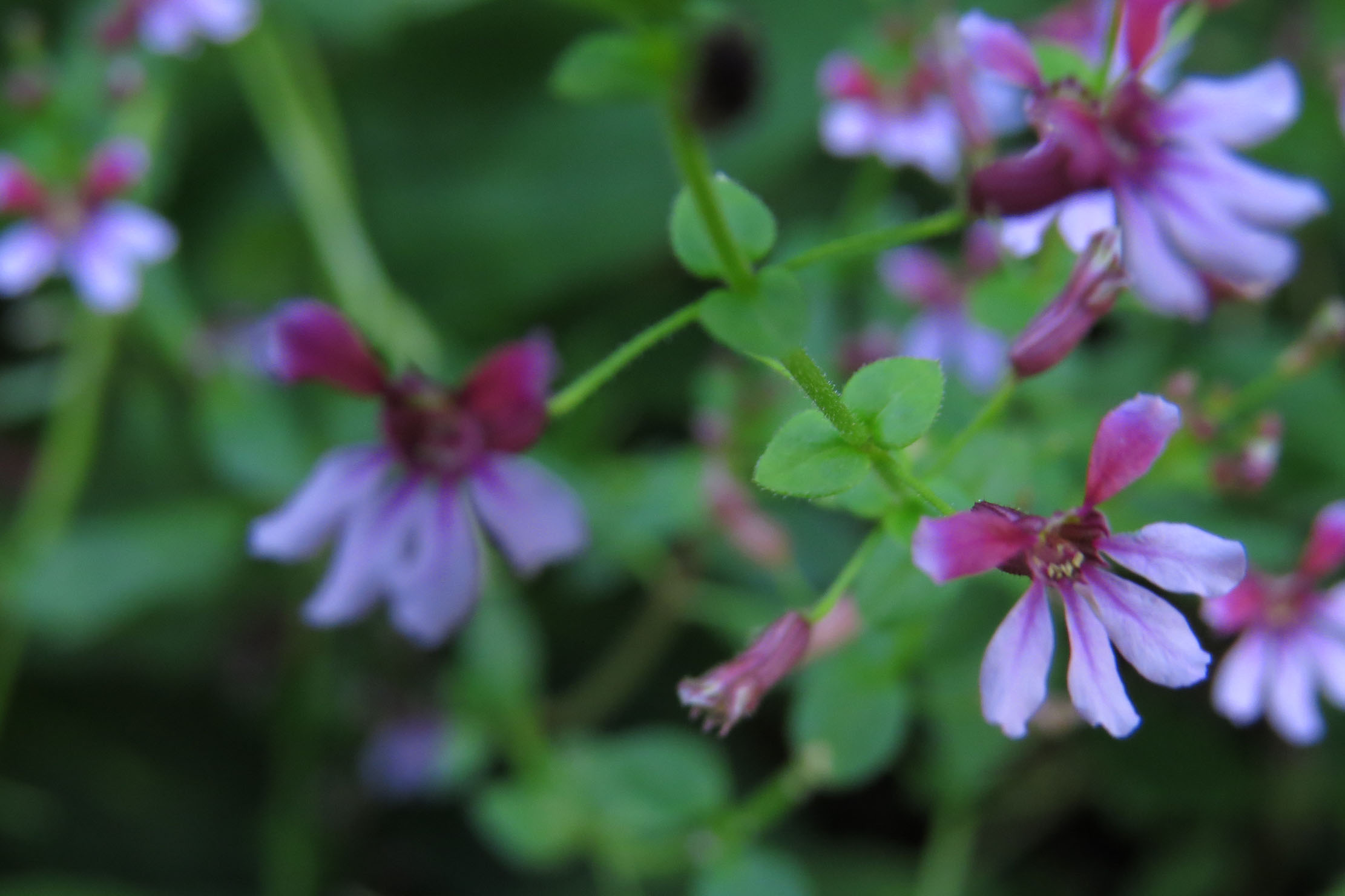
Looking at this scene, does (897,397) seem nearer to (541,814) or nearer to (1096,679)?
(1096,679)

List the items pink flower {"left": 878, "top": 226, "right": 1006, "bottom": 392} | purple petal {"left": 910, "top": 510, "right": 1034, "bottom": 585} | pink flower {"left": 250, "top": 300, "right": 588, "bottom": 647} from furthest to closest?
1. pink flower {"left": 878, "top": 226, "right": 1006, "bottom": 392}
2. pink flower {"left": 250, "top": 300, "right": 588, "bottom": 647}
3. purple petal {"left": 910, "top": 510, "right": 1034, "bottom": 585}

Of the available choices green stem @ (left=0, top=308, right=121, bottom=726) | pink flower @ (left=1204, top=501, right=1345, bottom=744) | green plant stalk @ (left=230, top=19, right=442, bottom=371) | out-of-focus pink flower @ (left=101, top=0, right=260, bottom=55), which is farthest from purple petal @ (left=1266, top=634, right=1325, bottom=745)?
green stem @ (left=0, top=308, right=121, bottom=726)

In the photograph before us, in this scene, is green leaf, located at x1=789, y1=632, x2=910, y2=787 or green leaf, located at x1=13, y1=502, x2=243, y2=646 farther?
green leaf, located at x1=13, y1=502, x2=243, y2=646

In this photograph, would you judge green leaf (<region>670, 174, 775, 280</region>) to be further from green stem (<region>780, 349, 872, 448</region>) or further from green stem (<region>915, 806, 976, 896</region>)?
green stem (<region>915, 806, 976, 896</region>)

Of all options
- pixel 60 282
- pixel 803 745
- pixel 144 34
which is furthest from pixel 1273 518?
pixel 60 282

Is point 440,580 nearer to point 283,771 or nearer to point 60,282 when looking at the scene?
point 283,771

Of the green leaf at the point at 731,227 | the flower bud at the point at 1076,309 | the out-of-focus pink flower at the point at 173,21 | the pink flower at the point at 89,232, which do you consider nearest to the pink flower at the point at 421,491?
the green leaf at the point at 731,227

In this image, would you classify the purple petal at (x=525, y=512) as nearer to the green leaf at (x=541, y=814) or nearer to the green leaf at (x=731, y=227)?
the green leaf at (x=731, y=227)
